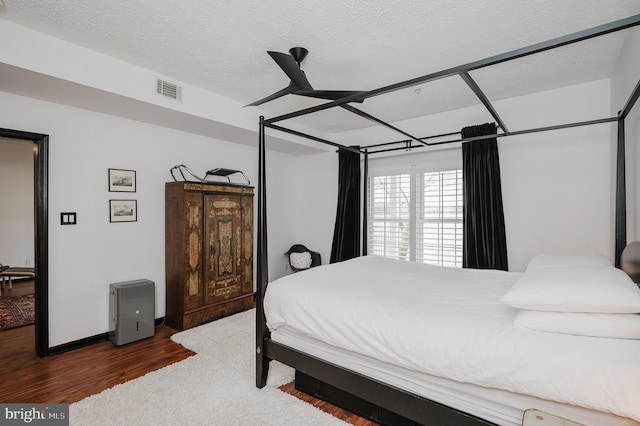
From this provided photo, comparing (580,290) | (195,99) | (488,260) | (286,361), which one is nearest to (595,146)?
(488,260)

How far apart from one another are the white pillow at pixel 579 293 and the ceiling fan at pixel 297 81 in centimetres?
156

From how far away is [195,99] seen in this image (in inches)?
126

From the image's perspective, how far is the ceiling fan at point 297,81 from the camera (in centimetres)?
217

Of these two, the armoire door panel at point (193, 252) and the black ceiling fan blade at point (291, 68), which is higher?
the black ceiling fan blade at point (291, 68)

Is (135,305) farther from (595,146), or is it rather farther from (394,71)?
(595,146)

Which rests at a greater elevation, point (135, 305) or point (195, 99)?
point (195, 99)

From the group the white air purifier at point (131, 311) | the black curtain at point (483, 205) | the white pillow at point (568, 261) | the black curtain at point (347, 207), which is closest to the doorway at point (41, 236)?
the white air purifier at point (131, 311)

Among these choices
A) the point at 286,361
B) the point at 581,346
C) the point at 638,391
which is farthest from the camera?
the point at 286,361

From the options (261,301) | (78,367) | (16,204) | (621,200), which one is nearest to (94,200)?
(78,367)

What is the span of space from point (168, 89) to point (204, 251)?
→ 1.72 meters

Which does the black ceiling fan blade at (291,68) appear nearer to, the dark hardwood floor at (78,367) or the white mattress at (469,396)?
the white mattress at (469,396)

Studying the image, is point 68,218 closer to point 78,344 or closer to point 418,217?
point 78,344

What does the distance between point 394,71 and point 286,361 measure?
2.55 metres

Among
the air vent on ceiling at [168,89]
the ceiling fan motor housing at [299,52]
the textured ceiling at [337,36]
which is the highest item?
the textured ceiling at [337,36]
